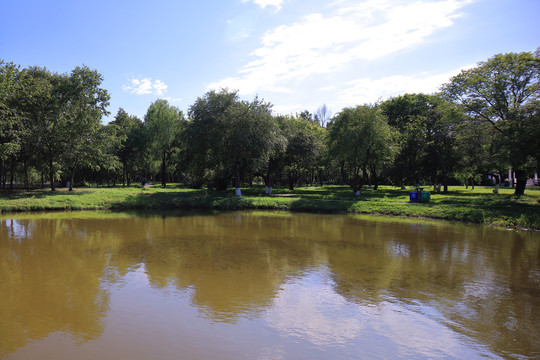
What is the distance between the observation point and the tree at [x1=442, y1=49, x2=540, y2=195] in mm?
26297

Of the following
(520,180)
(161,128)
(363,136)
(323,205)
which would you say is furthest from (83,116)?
(520,180)

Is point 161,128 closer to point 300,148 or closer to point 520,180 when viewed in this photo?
point 300,148

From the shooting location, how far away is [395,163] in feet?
133

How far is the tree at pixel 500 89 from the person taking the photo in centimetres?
2630

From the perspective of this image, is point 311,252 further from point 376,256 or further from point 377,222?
point 377,222

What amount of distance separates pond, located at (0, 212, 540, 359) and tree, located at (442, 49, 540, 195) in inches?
616

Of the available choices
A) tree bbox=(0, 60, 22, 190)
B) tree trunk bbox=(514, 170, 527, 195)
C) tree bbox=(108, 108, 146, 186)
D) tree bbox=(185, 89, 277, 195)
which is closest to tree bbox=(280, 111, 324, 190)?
tree bbox=(185, 89, 277, 195)

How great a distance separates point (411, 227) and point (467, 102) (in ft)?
58.0

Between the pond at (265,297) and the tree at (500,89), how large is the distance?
616 inches

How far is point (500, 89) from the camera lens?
2864 centimetres

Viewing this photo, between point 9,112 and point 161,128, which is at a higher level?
point 161,128

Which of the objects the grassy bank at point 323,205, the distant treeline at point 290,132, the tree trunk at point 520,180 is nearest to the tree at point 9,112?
the distant treeline at point 290,132

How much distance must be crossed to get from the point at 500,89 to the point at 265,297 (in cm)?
3086

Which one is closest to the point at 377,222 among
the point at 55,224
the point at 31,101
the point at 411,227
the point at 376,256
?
the point at 411,227
